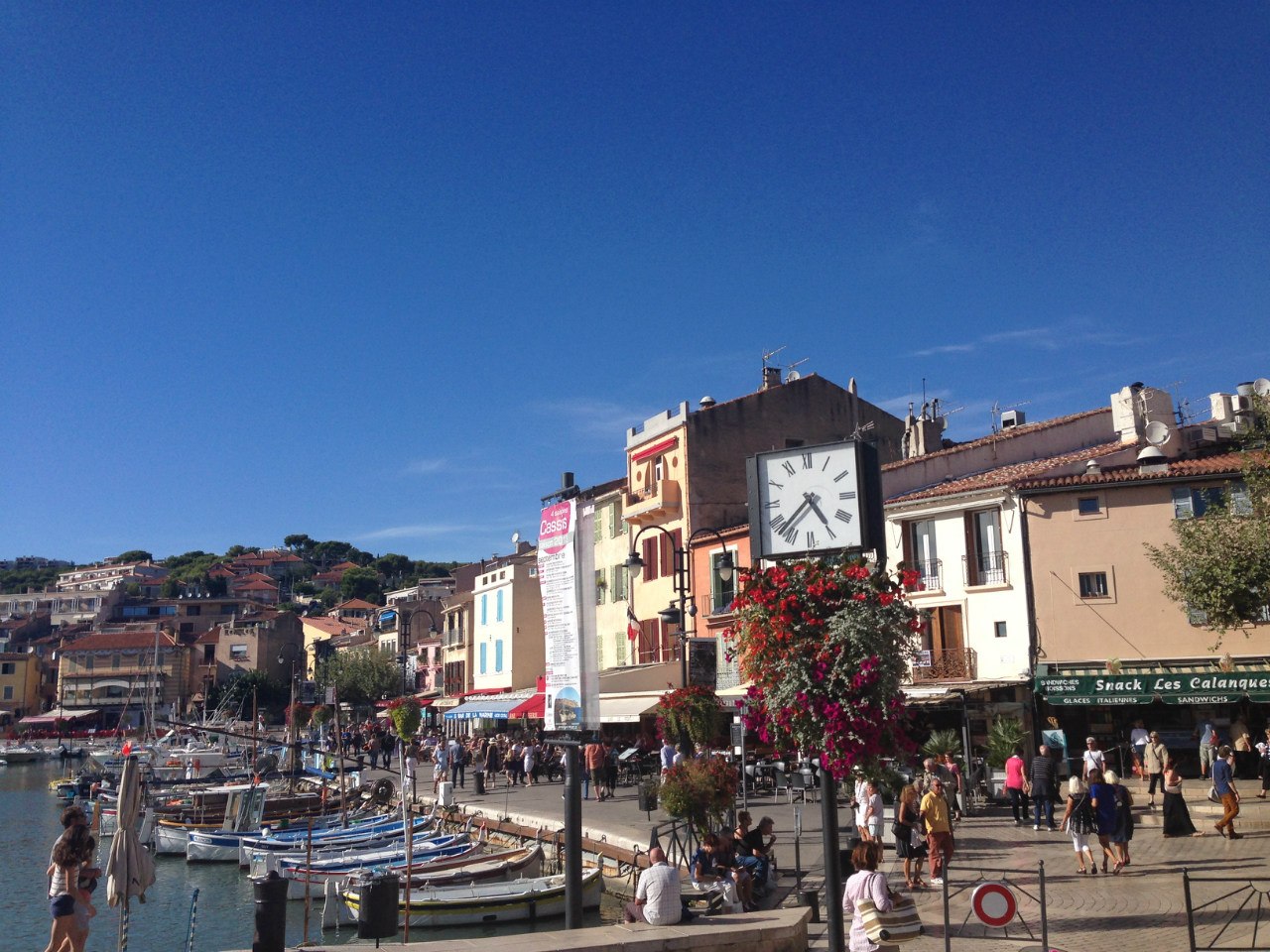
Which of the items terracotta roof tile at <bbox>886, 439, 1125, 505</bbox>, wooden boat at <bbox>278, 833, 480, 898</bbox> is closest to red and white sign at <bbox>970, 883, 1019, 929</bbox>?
wooden boat at <bbox>278, 833, 480, 898</bbox>

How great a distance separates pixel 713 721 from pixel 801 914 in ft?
28.8

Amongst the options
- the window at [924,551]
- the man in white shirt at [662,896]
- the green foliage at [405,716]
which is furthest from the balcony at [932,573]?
the green foliage at [405,716]

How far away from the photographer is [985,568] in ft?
99.8

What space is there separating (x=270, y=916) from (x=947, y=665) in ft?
72.9

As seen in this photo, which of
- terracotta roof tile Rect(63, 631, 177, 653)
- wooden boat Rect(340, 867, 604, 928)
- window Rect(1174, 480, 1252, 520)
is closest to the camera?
wooden boat Rect(340, 867, 604, 928)

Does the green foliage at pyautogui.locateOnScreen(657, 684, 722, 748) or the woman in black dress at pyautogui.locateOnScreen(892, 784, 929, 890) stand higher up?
the green foliage at pyautogui.locateOnScreen(657, 684, 722, 748)

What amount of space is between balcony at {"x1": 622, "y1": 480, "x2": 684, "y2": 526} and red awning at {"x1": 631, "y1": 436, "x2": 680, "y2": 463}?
1447mm

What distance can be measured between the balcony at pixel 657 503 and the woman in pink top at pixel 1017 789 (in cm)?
2228

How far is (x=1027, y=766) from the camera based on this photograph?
2748 cm

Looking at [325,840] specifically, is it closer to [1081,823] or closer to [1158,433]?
[1081,823]

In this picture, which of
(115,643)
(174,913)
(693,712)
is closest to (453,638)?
(174,913)

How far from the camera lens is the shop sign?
25.2 metres

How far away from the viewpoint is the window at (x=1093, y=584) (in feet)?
94.0

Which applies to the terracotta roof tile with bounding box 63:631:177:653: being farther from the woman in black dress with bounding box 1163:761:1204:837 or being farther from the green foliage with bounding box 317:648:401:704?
the woman in black dress with bounding box 1163:761:1204:837
